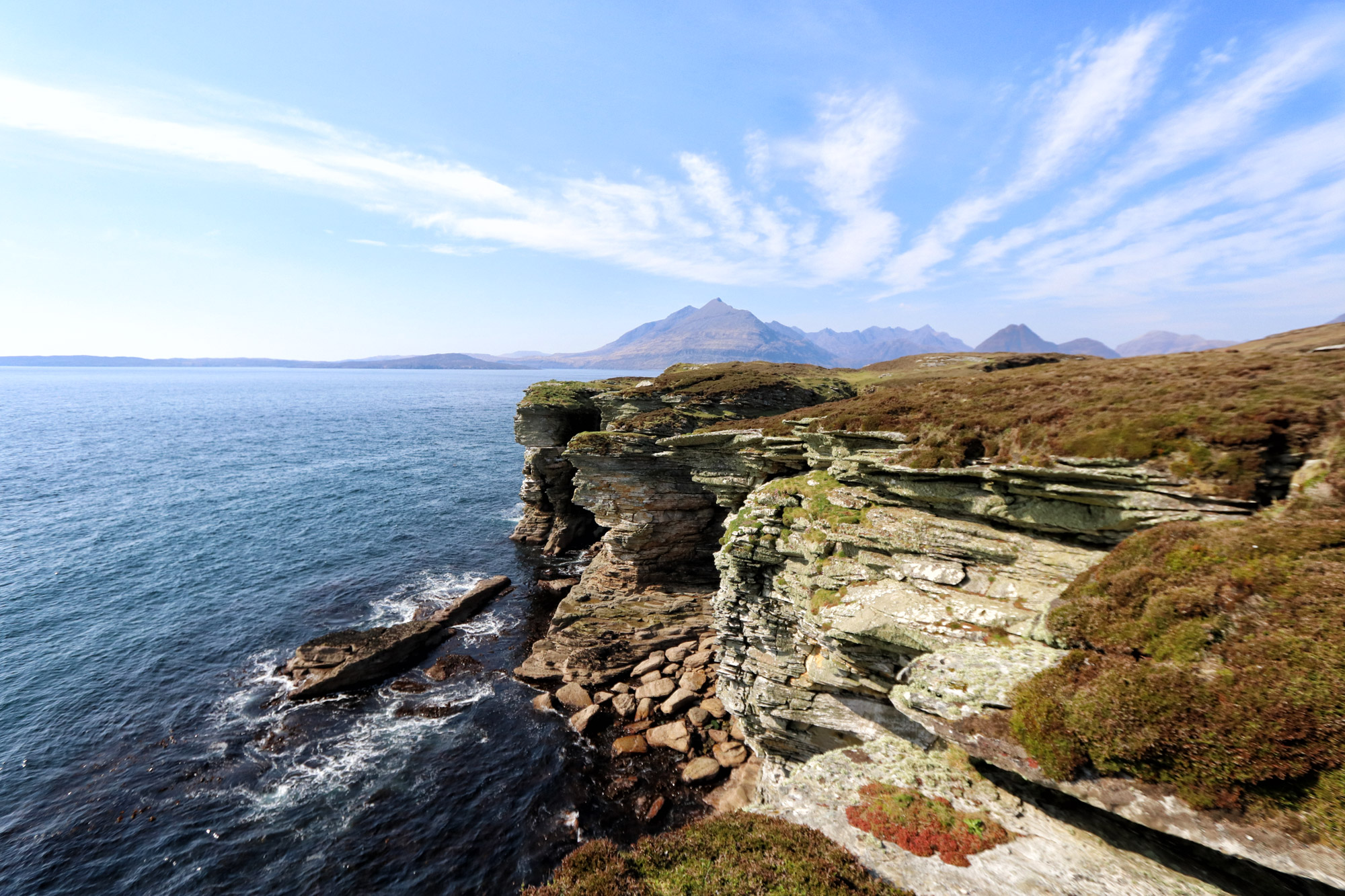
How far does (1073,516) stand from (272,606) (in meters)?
54.8

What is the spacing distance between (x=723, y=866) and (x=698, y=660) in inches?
688

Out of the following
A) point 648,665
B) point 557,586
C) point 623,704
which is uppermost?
point 648,665

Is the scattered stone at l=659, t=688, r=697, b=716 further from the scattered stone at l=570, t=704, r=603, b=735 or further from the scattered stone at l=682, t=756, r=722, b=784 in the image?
the scattered stone at l=570, t=704, r=603, b=735

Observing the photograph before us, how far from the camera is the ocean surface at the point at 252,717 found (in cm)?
2244

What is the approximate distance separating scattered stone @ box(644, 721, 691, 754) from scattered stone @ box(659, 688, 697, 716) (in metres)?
1.10

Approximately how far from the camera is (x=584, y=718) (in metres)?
30.1

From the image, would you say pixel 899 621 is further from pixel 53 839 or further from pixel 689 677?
pixel 53 839

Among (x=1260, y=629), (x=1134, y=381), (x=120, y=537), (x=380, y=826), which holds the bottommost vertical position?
(x=380, y=826)

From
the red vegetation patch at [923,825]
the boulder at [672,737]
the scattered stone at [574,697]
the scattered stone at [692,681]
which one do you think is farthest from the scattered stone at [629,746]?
the red vegetation patch at [923,825]

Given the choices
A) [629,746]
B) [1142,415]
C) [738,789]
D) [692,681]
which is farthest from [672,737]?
[1142,415]

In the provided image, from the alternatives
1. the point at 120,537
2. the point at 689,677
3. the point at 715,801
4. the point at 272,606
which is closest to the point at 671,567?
the point at 689,677

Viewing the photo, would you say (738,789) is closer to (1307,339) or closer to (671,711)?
(671,711)

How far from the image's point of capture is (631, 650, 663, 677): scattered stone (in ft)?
112

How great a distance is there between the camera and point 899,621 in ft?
60.2
